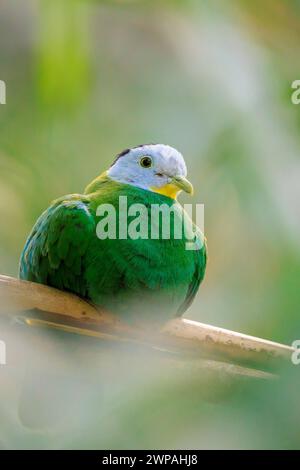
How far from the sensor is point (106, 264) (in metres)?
2.56

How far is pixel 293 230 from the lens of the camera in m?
2.49

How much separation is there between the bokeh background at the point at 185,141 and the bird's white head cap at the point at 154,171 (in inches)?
12.4

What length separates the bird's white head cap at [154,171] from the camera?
283cm

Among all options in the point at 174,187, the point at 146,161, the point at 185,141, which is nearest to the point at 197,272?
the point at 174,187

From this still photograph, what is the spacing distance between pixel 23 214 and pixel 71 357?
660 millimetres

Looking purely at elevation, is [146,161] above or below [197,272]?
above

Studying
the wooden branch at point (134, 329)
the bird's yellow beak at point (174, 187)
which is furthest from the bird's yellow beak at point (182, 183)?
the wooden branch at point (134, 329)

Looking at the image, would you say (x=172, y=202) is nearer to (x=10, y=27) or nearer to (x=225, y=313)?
(x=225, y=313)

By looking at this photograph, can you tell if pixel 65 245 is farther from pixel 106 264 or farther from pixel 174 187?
pixel 174 187

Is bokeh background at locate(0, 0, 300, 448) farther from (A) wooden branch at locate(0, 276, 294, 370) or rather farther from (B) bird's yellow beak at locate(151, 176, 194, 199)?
(B) bird's yellow beak at locate(151, 176, 194, 199)

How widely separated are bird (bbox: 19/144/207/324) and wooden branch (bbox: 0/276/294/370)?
48 mm

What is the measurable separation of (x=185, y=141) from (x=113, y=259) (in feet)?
4.13

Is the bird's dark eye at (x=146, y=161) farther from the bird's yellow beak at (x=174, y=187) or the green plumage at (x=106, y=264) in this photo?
the green plumage at (x=106, y=264)

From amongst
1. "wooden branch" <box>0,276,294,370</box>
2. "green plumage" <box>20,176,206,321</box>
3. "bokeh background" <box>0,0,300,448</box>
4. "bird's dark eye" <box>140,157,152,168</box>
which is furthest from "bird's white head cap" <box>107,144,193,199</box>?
"wooden branch" <box>0,276,294,370</box>
